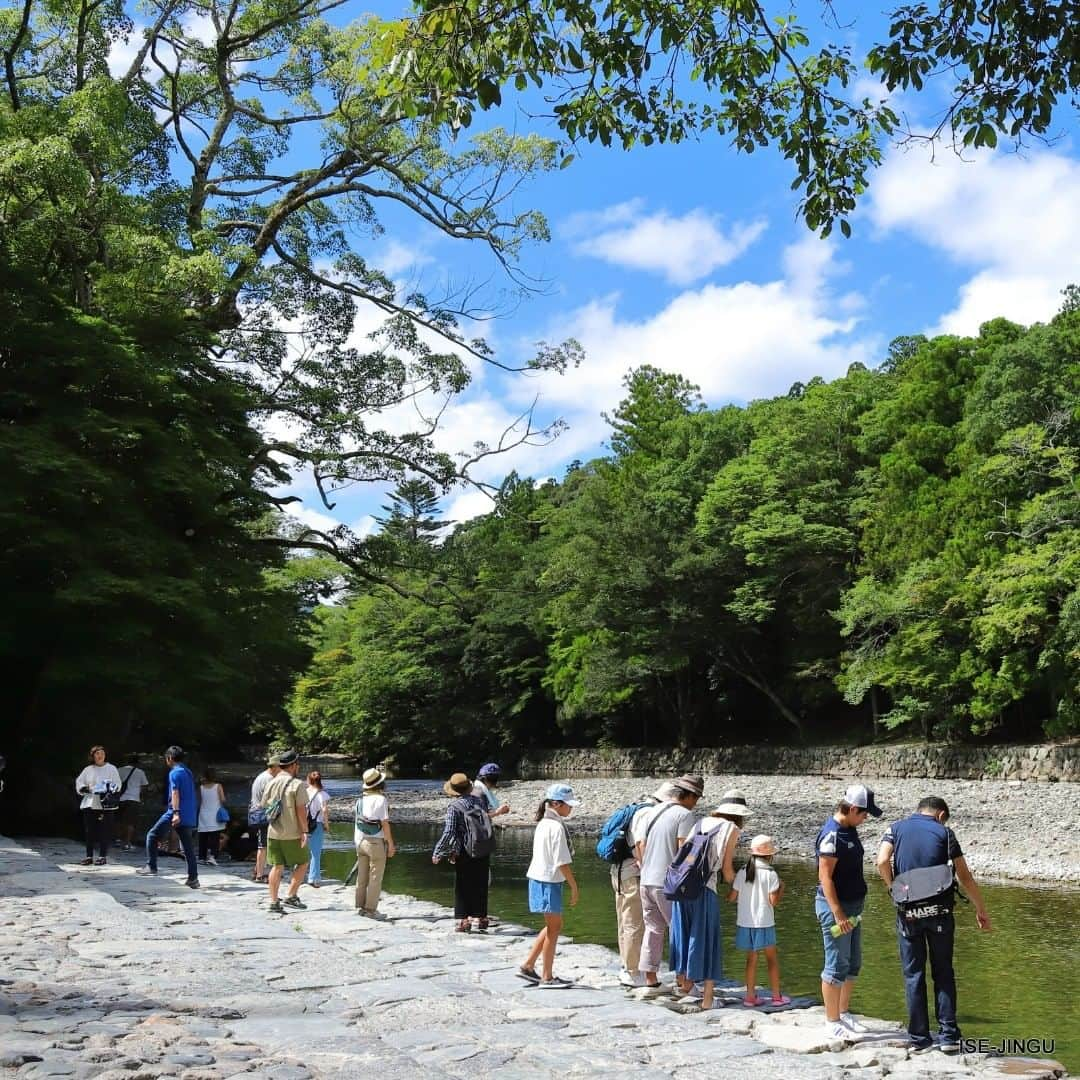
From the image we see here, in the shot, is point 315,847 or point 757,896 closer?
point 757,896

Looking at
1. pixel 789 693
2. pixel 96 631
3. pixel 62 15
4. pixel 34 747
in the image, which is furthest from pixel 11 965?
pixel 789 693

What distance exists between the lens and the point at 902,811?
2667 centimetres

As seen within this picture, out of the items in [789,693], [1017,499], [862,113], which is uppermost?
[1017,499]

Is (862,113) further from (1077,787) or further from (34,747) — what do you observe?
(1077,787)

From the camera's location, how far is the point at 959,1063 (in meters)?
6.40

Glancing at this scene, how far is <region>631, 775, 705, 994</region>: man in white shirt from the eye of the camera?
7.97 m

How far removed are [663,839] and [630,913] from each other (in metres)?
1.09

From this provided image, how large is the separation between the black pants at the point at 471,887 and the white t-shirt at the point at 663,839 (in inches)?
126

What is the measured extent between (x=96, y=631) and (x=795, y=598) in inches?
1232

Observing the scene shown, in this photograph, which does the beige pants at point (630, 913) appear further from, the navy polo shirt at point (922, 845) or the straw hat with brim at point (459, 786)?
the navy polo shirt at point (922, 845)

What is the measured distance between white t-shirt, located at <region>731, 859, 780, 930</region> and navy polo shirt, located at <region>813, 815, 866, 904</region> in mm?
803

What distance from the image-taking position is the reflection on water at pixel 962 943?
9711 millimetres

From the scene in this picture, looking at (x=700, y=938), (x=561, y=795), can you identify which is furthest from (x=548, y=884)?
(x=700, y=938)

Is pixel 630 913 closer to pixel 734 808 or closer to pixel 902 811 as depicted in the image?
pixel 734 808
